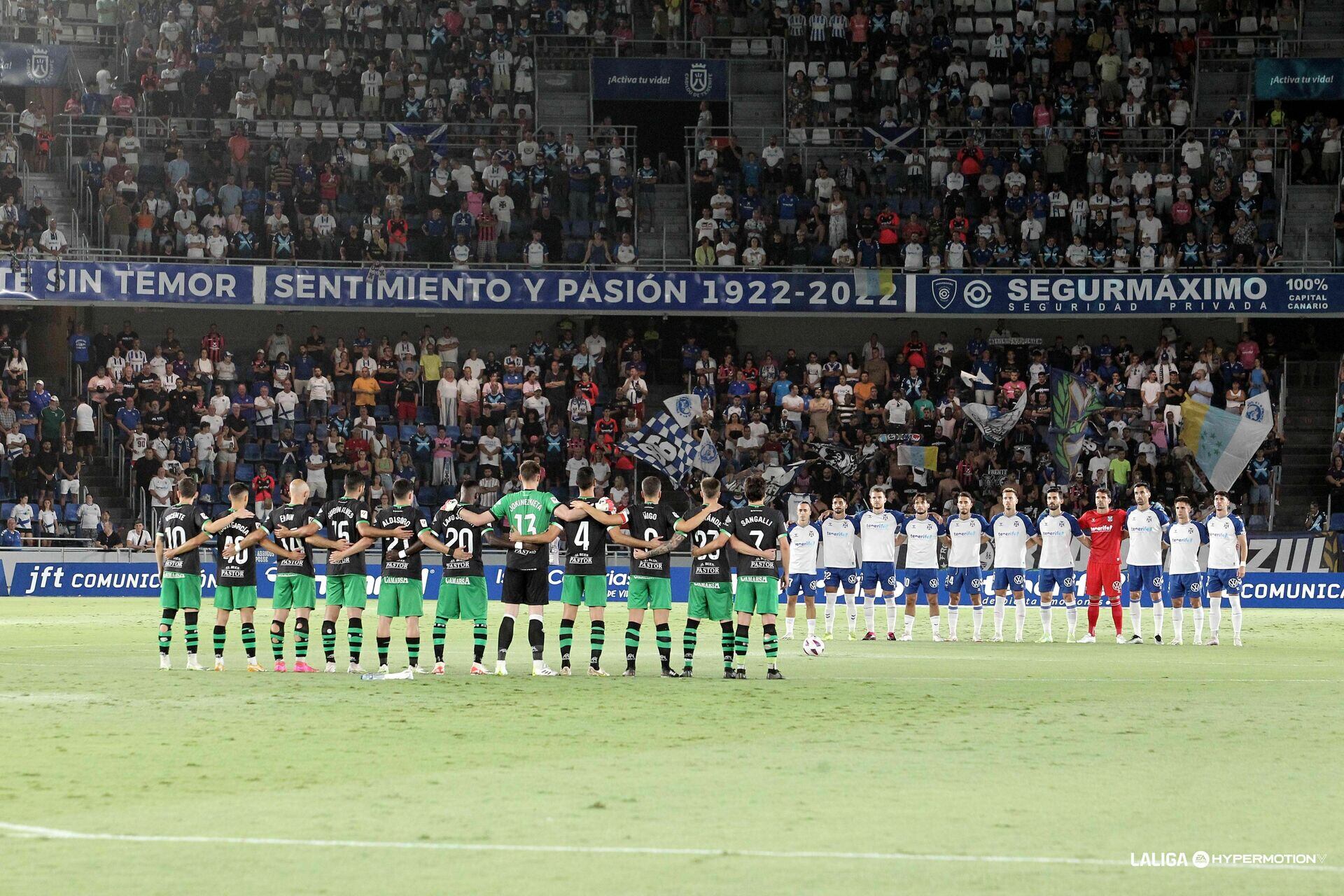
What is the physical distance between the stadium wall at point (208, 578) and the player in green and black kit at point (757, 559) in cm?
1736

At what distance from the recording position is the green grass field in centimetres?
848

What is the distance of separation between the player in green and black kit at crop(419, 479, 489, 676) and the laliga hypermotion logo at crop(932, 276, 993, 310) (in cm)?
2515

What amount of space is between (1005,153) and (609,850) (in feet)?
127

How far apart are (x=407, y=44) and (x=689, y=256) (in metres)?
10.8

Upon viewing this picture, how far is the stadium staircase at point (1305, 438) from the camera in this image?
4112 cm

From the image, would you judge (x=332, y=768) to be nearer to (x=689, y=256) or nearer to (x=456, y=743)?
(x=456, y=743)

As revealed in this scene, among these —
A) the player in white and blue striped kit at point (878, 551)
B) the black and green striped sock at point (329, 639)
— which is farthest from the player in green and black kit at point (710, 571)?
the player in white and blue striped kit at point (878, 551)

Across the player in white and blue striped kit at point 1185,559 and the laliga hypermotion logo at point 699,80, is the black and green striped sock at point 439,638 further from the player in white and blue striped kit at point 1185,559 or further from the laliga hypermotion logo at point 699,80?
the laliga hypermotion logo at point 699,80

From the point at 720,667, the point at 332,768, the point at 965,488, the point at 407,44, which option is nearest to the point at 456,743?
the point at 332,768

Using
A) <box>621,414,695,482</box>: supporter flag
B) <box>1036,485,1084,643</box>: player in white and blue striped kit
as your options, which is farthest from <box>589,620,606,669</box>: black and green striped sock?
<box>621,414,695,482</box>: supporter flag

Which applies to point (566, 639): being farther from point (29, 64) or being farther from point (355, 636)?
point (29, 64)

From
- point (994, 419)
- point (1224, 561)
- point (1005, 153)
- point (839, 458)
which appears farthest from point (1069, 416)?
point (1224, 561)

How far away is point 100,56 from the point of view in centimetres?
4650

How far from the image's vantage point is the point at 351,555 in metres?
19.1
